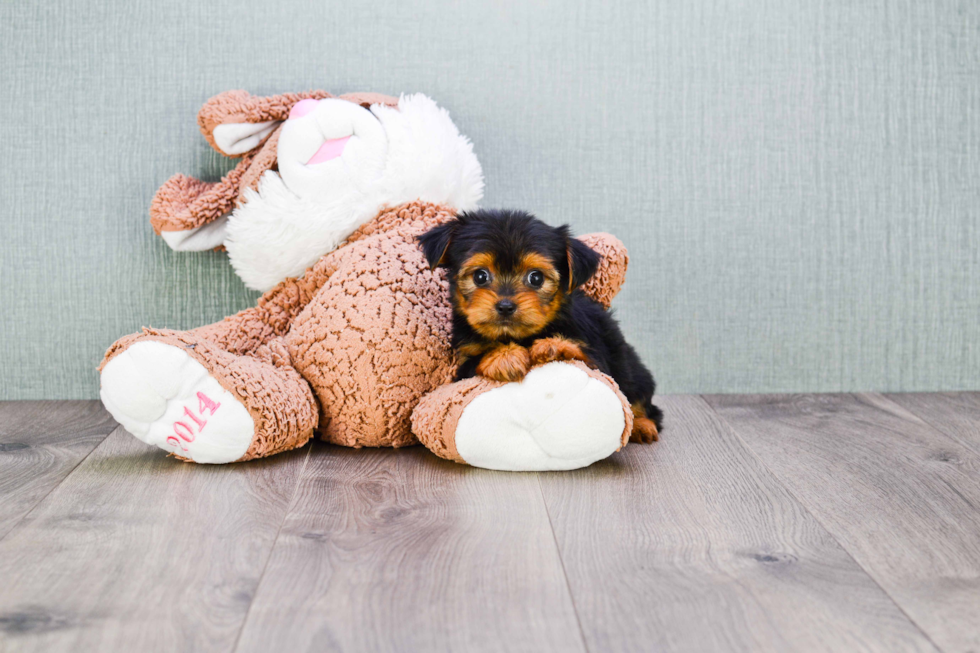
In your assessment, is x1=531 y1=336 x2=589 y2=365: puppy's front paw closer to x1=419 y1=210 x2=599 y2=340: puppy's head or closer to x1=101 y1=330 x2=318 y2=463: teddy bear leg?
x1=419 y1=210 x2=599 y2=340: puppy's head

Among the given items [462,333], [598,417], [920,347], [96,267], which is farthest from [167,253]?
[920,347]

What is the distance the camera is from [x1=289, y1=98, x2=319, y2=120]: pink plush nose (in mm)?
2225

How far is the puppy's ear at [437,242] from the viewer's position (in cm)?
186

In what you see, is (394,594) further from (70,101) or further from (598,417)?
(70,101)

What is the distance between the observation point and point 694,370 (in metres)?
2.72

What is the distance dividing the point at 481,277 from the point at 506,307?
11 cm

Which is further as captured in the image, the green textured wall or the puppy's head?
the green textured wall

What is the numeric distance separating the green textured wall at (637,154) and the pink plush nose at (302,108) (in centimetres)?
31

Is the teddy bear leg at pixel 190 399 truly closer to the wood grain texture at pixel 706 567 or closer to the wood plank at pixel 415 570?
the wood plank at pixel 415 570

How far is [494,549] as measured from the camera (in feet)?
4.64

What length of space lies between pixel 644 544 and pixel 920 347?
1814mm

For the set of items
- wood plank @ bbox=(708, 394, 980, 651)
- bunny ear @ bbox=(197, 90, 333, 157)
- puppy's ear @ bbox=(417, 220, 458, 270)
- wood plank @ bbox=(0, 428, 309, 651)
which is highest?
bunny ear @ bbox=(197, 90, 333, 157)

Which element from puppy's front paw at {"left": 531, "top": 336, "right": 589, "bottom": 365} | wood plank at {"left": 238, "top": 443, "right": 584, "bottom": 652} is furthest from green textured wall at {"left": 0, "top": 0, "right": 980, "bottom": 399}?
wood plank at {"left": 238, "top": 443, "right": 584, "bottom": 652}

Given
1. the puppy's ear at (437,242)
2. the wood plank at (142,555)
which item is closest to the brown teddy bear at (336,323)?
the wood plank at (142,555)
